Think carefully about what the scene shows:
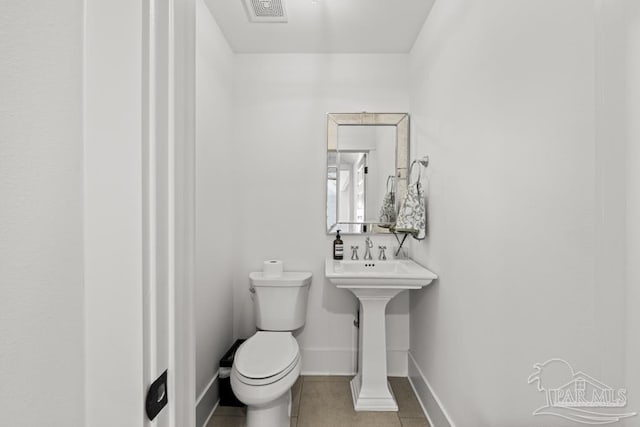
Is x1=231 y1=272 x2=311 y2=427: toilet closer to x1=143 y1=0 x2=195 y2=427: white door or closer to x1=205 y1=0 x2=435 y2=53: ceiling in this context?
x1=143 y1=0 x2=195 y2=427: white door

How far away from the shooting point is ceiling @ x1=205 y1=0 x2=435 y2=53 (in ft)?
6.52

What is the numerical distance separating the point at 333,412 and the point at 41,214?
2.04 metres

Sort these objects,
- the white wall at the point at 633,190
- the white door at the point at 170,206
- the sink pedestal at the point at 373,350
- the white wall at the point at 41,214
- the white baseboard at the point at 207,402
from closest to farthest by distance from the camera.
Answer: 1. the white wall at the point at 41,214
2. the white door at the point at 170,206
3. the white wall at the point at 633,190
4. the white baseboard at the point at 207,402
5. the sink pedestal at the point at 373,350

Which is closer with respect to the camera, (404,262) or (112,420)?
(112,420)

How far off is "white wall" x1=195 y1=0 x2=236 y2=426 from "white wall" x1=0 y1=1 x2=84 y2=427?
1.40 meters

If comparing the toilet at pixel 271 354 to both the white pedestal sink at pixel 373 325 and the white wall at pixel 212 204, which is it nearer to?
the white wall at pixel 212 204

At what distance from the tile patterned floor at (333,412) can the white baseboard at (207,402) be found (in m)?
0.05

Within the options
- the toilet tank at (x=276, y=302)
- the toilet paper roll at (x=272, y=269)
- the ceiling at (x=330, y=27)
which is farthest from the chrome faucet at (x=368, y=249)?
the ceiling at (x=330, y=27)

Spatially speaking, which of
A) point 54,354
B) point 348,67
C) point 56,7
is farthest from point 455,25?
point 54,354

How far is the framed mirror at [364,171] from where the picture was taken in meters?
2.54

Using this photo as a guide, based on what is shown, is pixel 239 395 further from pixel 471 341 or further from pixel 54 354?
pixel 54 354

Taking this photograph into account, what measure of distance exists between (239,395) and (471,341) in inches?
44.9

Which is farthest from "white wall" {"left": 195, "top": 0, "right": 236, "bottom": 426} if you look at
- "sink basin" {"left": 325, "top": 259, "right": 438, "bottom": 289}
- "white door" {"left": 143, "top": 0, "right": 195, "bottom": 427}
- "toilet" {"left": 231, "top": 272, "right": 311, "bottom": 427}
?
"white door" {"left": 143, "top": 0, "right": 195, "bottom": 427}

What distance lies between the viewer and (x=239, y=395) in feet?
5.37
